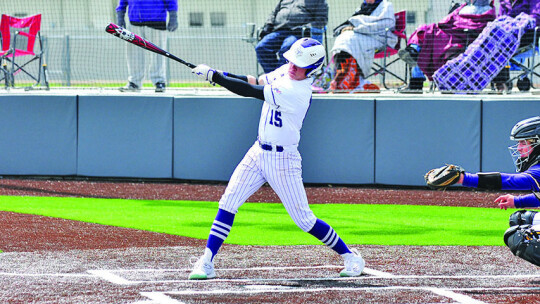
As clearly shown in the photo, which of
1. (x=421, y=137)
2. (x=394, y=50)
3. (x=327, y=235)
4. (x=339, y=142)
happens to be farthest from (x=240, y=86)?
(x=394, y=50)

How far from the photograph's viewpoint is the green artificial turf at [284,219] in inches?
321

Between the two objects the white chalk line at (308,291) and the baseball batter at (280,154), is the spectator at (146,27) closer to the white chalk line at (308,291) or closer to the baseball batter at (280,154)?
the baseball batter at (280,154)

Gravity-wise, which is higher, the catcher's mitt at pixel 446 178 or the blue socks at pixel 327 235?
the catcher's mitt at pixel 446 178

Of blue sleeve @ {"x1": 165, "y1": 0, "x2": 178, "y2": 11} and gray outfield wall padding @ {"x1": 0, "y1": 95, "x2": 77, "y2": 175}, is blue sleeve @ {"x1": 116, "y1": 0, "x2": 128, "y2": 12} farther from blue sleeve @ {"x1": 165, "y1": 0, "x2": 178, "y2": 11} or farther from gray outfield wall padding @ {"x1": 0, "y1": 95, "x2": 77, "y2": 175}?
Answer: gray outfield wall padding @ {"x1": 0, "y1": 95, "x2": 77, "y2": 175}

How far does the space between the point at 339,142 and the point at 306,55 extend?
235 inches

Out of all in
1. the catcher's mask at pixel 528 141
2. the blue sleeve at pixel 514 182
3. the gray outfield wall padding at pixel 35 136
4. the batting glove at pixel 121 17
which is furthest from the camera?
the batting glove at pixel 121 17

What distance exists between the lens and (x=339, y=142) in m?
12.0

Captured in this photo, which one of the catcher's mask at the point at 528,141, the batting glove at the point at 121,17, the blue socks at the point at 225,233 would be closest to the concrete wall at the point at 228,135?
the batting glove at the point at 121,17

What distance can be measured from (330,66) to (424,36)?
4.81 ft

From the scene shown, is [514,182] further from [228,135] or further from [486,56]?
[228,135]

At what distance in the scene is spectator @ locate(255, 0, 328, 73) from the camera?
12.4 metres

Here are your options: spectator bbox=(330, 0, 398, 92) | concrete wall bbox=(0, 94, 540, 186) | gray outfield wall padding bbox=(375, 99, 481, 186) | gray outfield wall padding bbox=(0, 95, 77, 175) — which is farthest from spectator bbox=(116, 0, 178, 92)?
gray outfield wall padding bbox=(375, 99, 481, 186)

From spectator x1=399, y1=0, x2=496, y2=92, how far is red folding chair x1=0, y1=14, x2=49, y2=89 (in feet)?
19.4

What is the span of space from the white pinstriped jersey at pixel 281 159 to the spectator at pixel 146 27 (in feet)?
21.9
